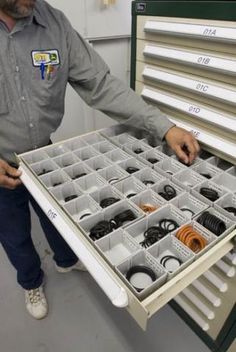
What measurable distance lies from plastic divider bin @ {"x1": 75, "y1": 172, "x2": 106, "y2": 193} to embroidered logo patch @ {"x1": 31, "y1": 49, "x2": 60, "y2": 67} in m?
0.41

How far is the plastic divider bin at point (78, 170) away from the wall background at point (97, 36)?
1.00 metres

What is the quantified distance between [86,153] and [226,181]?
0.49 m

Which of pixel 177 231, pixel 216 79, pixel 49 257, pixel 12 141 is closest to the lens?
pixel 177 231

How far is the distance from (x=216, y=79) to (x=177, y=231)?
467mm

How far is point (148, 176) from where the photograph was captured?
2.94 feet

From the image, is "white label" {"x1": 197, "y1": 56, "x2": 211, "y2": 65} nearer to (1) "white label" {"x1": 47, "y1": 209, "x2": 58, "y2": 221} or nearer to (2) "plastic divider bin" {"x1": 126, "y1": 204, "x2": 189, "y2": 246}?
(2) "plastic divider bin" {"x1": 126, "y1": 204, "x2": 189, "y2": 246}

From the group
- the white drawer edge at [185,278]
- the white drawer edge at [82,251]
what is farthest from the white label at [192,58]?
the white drawer edge at [82,251]

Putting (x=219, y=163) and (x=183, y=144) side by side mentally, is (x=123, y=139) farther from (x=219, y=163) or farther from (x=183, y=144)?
(x=219, y=163)

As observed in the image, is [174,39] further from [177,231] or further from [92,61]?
[177,231]

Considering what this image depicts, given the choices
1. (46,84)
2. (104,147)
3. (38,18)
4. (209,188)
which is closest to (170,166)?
(209,188)

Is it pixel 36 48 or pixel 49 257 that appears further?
pixel 49 257

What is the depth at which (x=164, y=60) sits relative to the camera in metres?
0.95

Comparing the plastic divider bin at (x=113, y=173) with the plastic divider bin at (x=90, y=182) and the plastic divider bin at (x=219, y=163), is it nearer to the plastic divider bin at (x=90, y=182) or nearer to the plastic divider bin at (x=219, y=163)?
the plastic divider bin at (x=90, y=182)

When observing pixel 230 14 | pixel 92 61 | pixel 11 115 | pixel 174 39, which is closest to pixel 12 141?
pixel 11 115
